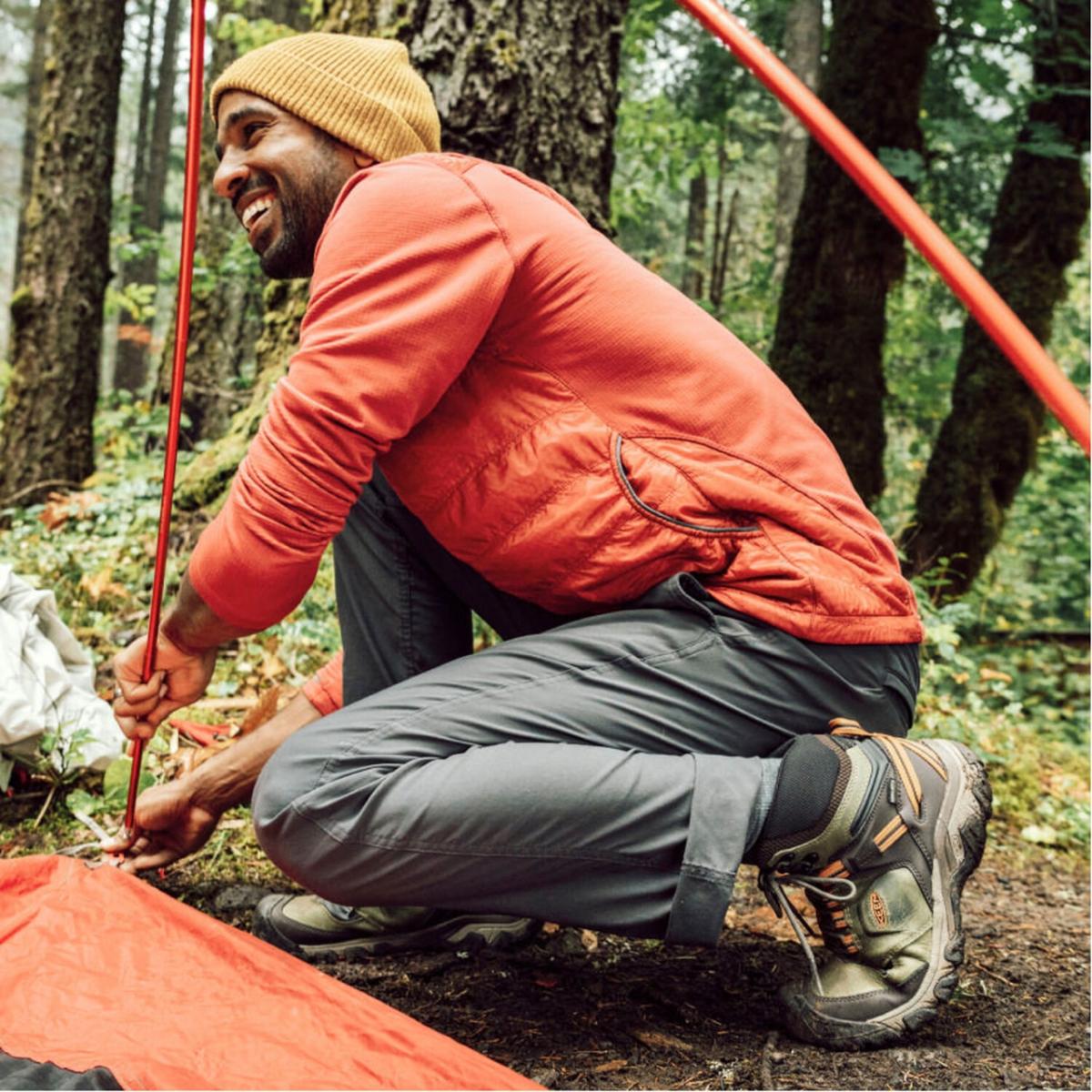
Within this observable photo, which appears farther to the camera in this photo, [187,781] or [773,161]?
[773,161]

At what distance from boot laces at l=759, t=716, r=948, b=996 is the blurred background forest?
5.15 feet

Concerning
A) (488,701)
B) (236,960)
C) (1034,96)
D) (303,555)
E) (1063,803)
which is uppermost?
(1034,96)

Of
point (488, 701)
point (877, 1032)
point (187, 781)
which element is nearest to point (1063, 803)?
point (877, 1032)

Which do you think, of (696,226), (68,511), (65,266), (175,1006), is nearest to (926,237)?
(175,1006)

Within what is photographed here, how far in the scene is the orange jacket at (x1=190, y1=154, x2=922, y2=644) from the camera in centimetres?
154

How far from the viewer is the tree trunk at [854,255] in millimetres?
5664

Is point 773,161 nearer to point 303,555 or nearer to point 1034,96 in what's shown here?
point 1034,96

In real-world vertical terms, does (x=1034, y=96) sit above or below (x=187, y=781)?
above

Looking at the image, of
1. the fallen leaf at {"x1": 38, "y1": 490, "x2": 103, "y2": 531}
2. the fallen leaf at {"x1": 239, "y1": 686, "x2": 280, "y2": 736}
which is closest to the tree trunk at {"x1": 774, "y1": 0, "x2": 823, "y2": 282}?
the fallen leaf at {"x1": 38, "y1": 490, "x2": 103, "y2": 531}

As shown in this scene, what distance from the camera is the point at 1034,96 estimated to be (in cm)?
488

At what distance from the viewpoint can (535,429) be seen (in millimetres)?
1640

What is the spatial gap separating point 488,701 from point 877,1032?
0.77 meters

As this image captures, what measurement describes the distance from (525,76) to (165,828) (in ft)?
7.16

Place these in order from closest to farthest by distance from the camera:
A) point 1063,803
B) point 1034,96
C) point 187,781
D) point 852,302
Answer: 1. point 187,781
2. point 1063,803
3. point 1034,96
4. point 852,302
